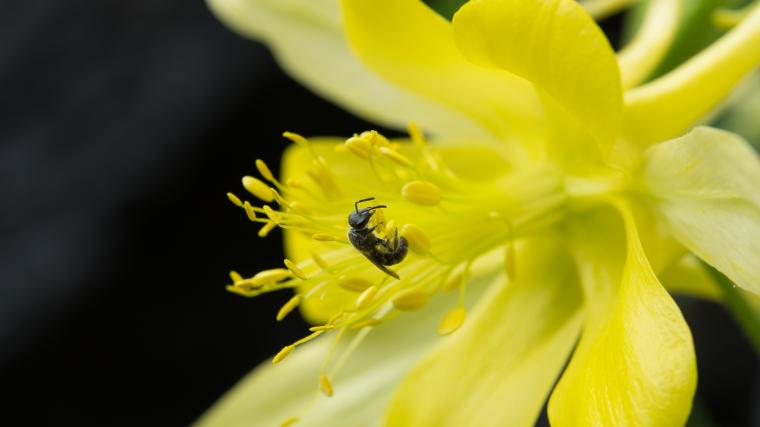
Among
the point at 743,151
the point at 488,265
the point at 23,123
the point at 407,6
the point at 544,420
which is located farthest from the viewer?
the point at 23,123

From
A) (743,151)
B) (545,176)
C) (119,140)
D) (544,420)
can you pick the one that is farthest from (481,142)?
(119,140)

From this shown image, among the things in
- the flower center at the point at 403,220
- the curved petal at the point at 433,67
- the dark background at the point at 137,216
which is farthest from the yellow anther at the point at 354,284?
the dark background at the point at 137,216

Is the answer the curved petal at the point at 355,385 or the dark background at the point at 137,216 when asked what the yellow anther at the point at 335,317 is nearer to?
the curved petal at the point at 355,385

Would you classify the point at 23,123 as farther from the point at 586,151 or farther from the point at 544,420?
the point at 586,151

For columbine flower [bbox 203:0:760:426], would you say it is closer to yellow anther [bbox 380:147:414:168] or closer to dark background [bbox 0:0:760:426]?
yellow anther [bbox 380:147:414:168]

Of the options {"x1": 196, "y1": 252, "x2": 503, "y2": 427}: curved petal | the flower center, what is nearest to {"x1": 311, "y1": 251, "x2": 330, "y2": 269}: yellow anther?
the flower center

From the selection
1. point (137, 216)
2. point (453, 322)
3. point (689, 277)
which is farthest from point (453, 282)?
point (137, 216)
